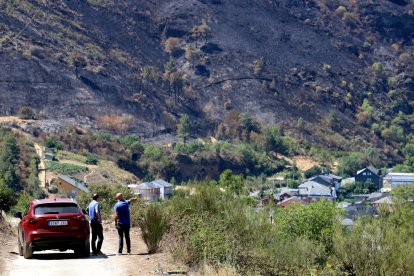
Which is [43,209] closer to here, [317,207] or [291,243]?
[291,243]

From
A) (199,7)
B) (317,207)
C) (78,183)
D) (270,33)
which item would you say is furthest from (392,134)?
(317,207)

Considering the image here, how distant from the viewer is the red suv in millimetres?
22094

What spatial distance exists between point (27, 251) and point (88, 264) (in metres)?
2.12

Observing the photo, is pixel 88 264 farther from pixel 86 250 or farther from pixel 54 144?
pixel 54 144

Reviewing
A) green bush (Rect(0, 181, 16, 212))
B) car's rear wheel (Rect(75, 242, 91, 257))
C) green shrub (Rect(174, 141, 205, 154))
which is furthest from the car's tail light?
green shrub (Rect(174, 141, 205, 154))

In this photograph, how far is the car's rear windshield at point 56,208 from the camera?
22.5 meters

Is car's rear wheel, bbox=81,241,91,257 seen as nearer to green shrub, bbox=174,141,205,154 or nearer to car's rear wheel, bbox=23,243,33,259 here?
car's rear wheel, bbox=23,243,33,259

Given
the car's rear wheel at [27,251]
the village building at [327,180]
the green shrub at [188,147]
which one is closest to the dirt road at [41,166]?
the green shrub at [188,147]

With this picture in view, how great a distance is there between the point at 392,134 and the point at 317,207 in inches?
4964

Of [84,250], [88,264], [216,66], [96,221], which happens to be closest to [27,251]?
[84,250]

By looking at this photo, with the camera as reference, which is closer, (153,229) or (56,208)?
(56,208)

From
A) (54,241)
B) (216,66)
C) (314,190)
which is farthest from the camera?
(216,66)

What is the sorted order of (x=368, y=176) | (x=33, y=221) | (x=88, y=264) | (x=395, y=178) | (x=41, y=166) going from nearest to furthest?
(x=88, y=264) < (x=33, y=221) < (x=41, y=166) < (x=395, y=178) < (x=368, y=176)

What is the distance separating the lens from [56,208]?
2269cm
